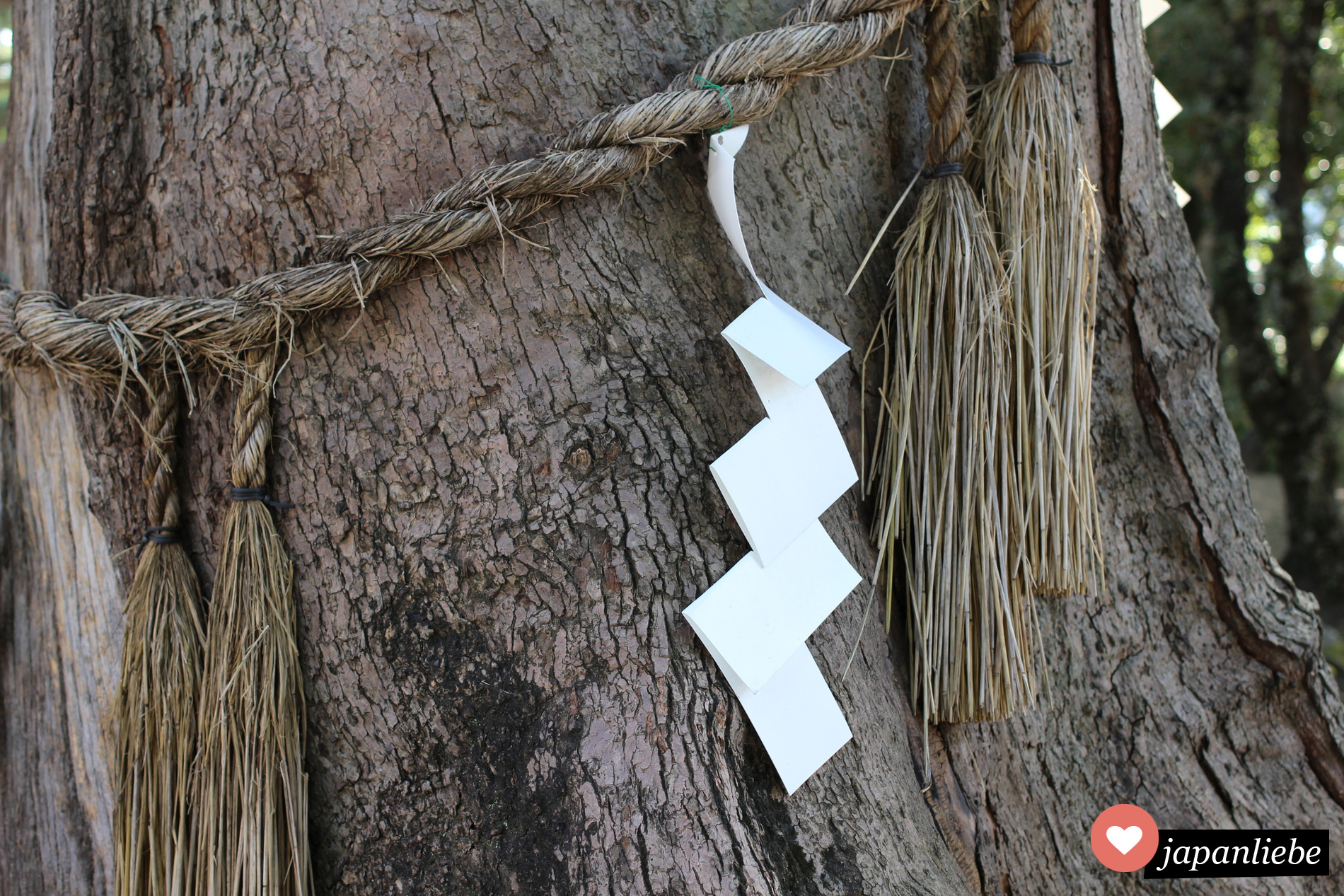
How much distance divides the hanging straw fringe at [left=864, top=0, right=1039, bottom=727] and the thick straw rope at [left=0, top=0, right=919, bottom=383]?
23 cm

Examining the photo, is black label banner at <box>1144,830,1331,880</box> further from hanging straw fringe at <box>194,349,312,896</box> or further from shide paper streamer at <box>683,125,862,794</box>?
hanging straw fringe at <box>194,349,312,896</box>

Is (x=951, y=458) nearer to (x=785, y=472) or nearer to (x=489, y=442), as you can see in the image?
(x=785, y=472)

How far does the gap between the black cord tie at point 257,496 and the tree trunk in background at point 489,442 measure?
0.02 metres

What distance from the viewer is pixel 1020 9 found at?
1.11m

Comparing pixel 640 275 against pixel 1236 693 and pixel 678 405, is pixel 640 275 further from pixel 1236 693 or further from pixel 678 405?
pixel 1236 693

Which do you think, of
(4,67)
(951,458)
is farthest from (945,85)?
(4,67)

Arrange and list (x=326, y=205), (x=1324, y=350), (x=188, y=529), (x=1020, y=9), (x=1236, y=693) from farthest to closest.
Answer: (x=1324, y=350) < (x=1236, y=693) < (x=1020, y=9) < (x=188, y=529) < (x=326, y=205)

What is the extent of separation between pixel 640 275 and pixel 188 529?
0.62 meters

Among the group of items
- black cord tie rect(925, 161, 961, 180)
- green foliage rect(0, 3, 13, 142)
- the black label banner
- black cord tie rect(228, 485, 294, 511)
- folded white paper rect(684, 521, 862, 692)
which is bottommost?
the black label banner

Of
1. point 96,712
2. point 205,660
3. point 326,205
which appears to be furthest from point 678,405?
point 96,712

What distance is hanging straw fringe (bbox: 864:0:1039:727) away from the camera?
1025 mm

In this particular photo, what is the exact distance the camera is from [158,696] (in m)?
0.95

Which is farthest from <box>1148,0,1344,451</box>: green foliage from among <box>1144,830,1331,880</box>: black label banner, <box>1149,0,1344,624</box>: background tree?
<box>1144,830,1331,880</box>: black label banner

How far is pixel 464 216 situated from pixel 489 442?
23 centimetres
